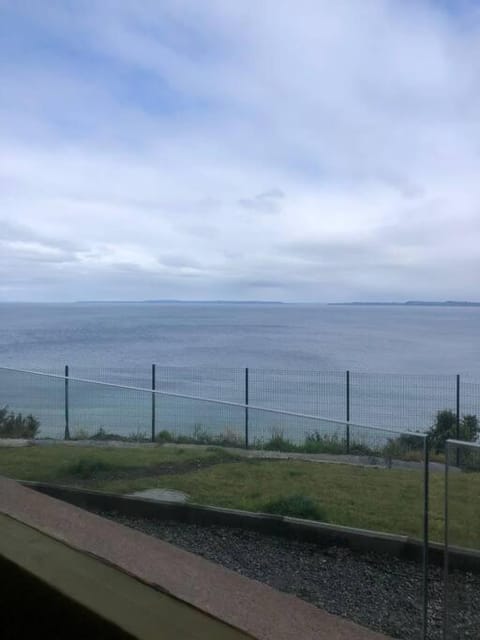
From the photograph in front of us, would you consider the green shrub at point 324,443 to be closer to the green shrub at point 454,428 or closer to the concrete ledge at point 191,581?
the concrete ledge at point 191,581

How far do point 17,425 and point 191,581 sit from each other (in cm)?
328

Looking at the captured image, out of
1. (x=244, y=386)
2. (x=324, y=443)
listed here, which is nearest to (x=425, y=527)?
(x=324, y=443)

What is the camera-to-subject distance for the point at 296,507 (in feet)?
12.1

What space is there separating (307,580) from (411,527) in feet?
1.80

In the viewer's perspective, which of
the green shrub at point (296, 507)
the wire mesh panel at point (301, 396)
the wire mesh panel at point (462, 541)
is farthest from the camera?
the wire mesh panel at point (301, 396)

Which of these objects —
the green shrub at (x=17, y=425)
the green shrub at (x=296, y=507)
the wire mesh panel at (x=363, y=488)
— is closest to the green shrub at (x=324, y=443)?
the wire mesh panel at (x=363, y=488)

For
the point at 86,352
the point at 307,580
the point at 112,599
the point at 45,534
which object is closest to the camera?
the point at 112,599

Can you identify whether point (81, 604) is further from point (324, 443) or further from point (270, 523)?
point (324, 443)

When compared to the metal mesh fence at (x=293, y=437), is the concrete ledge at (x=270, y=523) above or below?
below

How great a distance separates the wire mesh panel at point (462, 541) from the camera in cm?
270

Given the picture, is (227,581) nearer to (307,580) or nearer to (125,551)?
(125,551)

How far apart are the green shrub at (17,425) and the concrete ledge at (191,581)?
2.13 m

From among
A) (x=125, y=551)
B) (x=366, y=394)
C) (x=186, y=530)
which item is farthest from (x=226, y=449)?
(x=366, y=394)

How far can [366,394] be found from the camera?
21.1m
